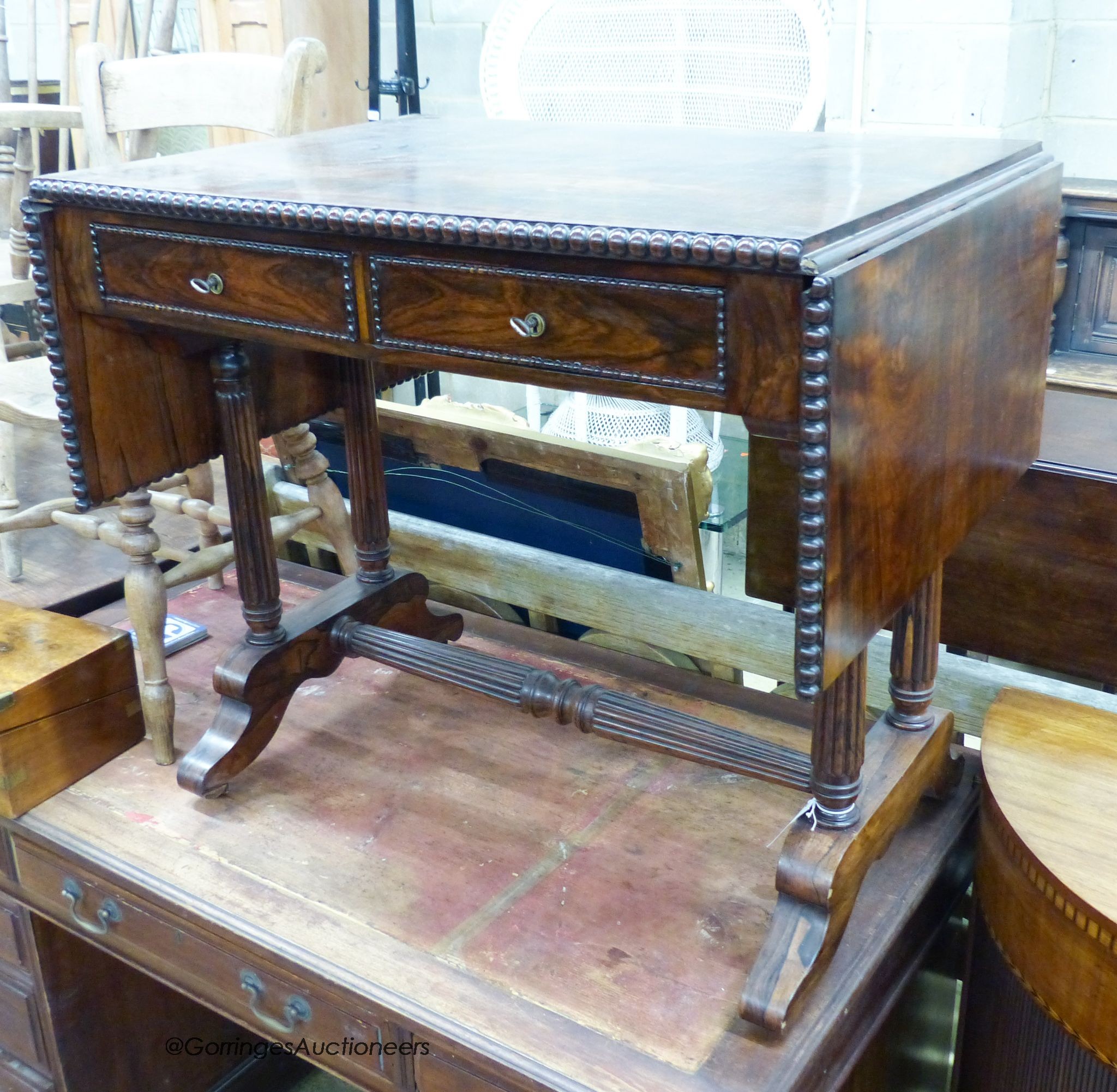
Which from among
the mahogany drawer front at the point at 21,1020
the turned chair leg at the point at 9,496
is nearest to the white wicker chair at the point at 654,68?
the turned chair leg at the point at 9,496

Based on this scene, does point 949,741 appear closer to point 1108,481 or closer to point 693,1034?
point 1108,481

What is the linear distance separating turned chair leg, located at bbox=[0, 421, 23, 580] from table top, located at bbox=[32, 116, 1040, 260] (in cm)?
77

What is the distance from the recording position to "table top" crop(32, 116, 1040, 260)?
938 mm

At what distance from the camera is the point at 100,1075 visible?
1.64 metres

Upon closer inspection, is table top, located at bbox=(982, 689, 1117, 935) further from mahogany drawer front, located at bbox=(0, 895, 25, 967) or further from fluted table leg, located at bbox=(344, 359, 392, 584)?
mahogany drawer front, located at bbox=(0, 895, 25, 967)

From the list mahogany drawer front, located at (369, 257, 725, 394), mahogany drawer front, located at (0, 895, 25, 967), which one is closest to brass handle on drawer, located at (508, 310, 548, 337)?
mahogany drawer front, located at (369, 257, 725, 394)

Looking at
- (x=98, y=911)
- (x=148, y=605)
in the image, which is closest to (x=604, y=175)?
(x=148, y=605)

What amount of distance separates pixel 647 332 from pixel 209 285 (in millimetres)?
483

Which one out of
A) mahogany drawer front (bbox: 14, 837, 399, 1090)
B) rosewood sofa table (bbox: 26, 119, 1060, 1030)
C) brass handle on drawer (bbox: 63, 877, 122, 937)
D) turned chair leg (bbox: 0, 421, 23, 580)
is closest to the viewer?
rosewood sofa table (bbox: 26, 119, 1060, 1030)

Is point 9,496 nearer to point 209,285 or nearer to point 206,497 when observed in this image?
point 206,497

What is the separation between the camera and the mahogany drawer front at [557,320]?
91cm

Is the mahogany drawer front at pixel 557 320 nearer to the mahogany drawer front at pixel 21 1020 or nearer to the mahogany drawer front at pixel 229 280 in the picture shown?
the mahogany drawer front at pixel 229 280

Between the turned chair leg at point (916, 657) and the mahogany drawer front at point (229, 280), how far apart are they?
2.09 ft

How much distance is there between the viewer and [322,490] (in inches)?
70.9
